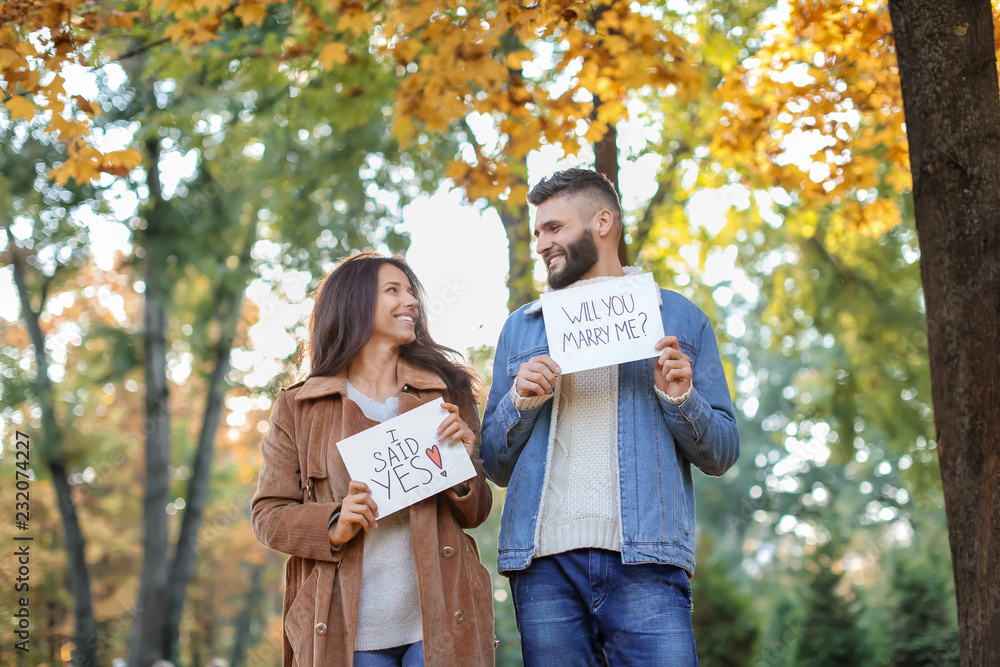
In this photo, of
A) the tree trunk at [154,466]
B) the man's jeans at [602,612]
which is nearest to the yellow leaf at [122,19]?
the man's jeans at [602,612]

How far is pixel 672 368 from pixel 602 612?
0.83m

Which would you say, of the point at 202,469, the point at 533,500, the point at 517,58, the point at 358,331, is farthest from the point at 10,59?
the point at 202,469

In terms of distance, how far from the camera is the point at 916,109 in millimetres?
3346

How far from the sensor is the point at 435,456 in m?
3.25

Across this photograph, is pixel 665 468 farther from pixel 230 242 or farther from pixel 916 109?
pixel 230 242

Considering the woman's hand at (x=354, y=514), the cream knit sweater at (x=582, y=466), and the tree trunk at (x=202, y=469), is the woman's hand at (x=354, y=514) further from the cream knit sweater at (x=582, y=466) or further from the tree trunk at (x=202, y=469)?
the tree trunk at (x=202, y=469)

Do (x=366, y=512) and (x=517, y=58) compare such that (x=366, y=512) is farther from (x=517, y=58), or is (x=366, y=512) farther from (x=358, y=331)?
(x=517, y=58)

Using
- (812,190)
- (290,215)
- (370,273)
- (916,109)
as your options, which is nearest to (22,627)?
(290,215)

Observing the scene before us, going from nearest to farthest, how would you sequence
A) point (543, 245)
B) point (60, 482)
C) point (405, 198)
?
point (543, 245) < point (405, 198) < point (60, 482)

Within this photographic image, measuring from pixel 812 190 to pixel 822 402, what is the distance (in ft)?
20.3

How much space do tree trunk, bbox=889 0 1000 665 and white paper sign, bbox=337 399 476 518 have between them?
173 centimetres

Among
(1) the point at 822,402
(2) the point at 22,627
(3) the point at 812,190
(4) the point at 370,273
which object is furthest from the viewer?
(1) the point at 822,402

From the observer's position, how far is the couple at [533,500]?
2.94 metres

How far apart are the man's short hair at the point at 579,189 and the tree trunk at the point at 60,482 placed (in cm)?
1184
